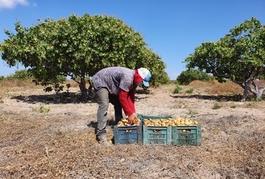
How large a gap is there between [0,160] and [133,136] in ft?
7.51

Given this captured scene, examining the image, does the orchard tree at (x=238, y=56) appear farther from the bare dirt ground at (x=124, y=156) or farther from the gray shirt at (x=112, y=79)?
the gray shirt at (x=112, y=79)

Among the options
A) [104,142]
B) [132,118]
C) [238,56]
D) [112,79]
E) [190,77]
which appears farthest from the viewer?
[190,77]

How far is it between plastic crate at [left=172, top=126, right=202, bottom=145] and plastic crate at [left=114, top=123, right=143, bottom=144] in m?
0.64

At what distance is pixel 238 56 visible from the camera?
1371 centimetres

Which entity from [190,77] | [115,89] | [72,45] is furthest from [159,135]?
[190,77]

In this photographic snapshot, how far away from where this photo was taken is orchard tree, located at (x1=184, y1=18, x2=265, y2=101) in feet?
42.7

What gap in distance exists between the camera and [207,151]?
5160mm

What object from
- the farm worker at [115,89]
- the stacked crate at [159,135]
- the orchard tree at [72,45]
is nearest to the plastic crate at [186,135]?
the stacked crate at [159,135]

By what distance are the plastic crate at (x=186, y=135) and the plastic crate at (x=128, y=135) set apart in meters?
0.64

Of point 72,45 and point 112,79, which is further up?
point 72,45

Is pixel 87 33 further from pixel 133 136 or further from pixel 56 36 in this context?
pixel 133 136

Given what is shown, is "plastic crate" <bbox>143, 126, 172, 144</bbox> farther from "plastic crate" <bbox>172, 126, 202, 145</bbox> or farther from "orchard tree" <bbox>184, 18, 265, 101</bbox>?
"orchard tree" <bbox>184, 18, 265, 101</bbox>

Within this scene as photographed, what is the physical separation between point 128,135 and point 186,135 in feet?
3.52

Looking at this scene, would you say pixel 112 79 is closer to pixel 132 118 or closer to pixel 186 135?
pixel 132 118
